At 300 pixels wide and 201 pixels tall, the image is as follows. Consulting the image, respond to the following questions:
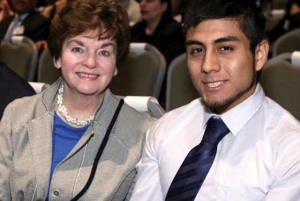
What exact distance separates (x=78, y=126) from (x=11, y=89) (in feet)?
1.34

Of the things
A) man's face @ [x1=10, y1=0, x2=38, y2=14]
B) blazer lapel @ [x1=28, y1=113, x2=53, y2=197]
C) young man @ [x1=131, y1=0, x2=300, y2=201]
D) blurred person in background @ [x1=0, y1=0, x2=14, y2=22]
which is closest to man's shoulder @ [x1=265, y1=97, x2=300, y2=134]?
young man @ [x1=131, y1=0, x2=300, y2=201]

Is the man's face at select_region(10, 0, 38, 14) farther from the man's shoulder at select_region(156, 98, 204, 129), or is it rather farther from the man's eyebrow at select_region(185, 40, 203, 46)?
the man's eyebrow at select_region(185, 40, 203, 46)

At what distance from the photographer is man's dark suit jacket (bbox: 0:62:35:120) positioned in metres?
2.55

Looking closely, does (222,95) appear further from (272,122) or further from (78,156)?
(78,156)

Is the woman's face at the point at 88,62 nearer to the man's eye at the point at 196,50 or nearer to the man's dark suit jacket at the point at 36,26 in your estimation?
the man's eye at the point at 196,50

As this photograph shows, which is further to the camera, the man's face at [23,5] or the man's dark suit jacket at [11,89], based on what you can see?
the man's face at [23,5]

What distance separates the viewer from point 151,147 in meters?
2.08

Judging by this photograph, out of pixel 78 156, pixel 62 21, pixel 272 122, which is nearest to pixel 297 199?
pixel 272 122

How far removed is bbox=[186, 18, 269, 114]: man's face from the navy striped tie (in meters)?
0.08

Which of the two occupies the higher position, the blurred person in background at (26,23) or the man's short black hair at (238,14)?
the man's short black hair at (238,14)

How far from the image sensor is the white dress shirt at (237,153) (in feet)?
5.87

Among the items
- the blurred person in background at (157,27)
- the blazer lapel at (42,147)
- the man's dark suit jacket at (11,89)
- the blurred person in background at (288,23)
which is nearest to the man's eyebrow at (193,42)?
the blazer lapel at (42,147)

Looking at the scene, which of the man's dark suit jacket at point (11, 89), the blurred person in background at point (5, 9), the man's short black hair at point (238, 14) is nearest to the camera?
the man's short black hair at point (238, 14)

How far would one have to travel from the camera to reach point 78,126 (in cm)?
230
